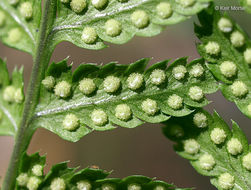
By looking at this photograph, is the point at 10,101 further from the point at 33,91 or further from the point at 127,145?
the point at 127,145

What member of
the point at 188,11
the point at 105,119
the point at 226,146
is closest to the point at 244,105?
the point at 226,146

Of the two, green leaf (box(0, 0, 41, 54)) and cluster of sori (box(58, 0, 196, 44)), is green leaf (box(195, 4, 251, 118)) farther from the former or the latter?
green leaf (box(0, 0, 41, 54))

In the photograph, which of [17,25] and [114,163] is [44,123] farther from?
[114,163]

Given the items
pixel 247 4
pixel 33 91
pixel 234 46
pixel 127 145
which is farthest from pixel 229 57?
pixel 127 145

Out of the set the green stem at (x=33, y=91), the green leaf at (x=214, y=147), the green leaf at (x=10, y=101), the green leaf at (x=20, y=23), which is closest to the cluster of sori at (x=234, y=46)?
the green leaf at (x=214, y=147)

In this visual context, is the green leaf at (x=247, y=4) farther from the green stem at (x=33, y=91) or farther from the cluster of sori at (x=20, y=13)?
the cluster of sori at (x=20, y=13)
